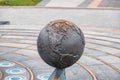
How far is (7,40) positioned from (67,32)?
6889 millimetres

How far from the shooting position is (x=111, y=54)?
11078 millimetres

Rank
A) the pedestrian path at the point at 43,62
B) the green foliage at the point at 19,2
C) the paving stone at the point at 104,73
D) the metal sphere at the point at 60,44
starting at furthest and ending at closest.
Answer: the green foliage at the point at 19,2 → the pedestrian path at the point at 43,62 → the paving stone at the point at 104,73 → the metal sphere at the point at 60,44

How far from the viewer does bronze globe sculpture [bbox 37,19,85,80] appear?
649 cm

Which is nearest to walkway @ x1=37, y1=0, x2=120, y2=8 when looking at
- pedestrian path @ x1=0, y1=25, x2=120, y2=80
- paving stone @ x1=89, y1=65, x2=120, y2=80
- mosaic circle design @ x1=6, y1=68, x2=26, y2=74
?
pedestrian path @ x1=0, y1=25, x2=120, y2=80

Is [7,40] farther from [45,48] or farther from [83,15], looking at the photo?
[83,15]

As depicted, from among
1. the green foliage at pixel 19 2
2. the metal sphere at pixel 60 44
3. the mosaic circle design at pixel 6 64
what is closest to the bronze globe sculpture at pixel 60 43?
the metal sphere at pixel 60 44

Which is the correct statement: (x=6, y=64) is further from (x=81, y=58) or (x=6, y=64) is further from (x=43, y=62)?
(x=81, y=58)

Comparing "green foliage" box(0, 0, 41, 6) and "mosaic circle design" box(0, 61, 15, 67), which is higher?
"mosaic circle design" box(0, 61, 15, 67)

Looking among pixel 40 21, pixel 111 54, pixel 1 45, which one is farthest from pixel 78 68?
pixel 40 21

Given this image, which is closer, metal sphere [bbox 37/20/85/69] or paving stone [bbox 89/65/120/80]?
metal sphere [bbox 37/20/85/69]

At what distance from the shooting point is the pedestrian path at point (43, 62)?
28.7 ft

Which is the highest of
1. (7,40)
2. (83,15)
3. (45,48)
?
(45,48)

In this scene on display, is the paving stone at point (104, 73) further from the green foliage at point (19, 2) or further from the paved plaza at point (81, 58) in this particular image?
the green foliage at point (19, 2)

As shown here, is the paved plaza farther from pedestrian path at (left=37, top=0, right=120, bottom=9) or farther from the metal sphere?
pedestrian path at (left=37, top=0, right=120, bottom=9)
